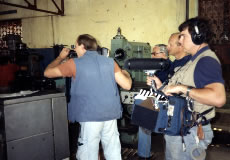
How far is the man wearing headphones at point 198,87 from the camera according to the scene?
1.34 meters

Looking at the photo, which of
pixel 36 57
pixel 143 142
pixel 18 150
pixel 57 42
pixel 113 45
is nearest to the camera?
pixel 18 150

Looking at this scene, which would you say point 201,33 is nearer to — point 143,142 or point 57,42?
point 143,142

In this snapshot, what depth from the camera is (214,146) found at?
12.1 feet

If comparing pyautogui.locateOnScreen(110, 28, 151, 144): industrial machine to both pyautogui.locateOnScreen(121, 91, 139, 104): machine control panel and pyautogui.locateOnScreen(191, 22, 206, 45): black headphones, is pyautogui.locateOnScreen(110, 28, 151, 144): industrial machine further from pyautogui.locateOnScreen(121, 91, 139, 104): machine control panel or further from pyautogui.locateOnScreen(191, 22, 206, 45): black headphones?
pyautogui.locateOnScreen(191, 22, 206, 45): black headphones

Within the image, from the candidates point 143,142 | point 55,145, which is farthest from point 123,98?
point 55,145

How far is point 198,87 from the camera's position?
1441 millimetres

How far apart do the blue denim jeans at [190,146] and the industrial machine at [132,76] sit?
1705 mm

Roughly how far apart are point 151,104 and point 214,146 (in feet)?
9.12

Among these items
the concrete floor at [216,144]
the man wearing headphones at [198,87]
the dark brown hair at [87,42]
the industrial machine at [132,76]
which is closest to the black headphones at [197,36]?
the man wearing headphones at [198,87]

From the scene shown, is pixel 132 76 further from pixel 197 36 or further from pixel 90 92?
pixel 197 36

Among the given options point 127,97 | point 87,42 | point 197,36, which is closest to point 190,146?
point 197,36

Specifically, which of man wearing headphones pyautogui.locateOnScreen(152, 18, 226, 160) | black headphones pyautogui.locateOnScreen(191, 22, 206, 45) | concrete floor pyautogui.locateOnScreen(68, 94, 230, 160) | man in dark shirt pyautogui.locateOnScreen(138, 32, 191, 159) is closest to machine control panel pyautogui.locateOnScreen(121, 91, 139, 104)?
man in dark shirt pyautogui.locateOnScreen(138, 32, 191, 159)

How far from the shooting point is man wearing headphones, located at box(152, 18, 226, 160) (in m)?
1.34

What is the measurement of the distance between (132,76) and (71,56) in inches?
42.5
